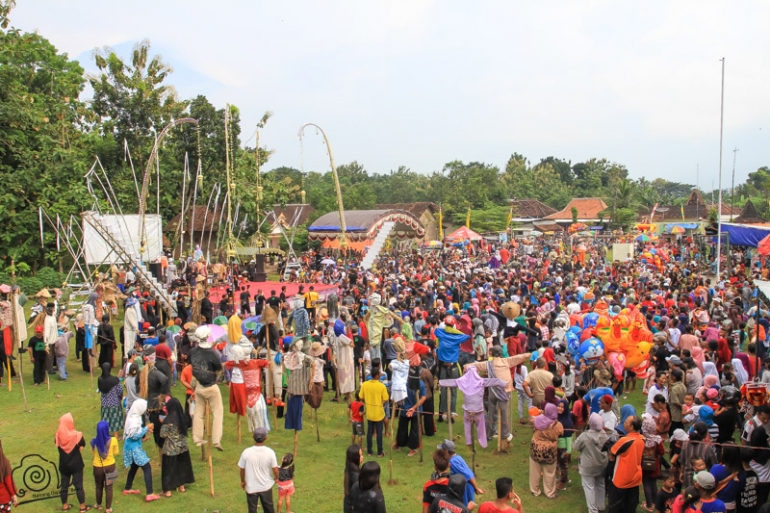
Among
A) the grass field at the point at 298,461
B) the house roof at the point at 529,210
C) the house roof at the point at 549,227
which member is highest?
the house roof at the point at 529,210

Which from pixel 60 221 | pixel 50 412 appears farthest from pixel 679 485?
pixel 60 221

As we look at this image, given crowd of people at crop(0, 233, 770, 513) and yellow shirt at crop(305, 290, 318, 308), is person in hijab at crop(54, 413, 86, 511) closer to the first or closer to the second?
crowd of people at crop(0, 233, 770, 513)

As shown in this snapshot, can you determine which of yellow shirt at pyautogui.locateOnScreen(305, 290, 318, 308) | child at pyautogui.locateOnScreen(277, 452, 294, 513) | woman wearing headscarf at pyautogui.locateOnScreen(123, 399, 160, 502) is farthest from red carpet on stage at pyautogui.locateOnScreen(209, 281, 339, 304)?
child at pyautogui.locateOnScreen(277, 452, 294, 513)

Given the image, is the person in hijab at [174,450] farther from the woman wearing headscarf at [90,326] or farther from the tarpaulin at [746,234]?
the tarpaulin at [746,234]

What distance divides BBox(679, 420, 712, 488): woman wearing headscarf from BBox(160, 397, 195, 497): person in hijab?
5.86 metres

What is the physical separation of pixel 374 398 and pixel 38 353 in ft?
25.5

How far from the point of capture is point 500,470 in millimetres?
8328

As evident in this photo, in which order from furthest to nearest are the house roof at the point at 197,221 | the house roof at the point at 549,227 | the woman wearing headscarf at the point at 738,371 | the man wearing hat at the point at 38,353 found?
the house roof at the point at 549,227 < the house roof at the point at 197,221 < the man wearing hat at the point at 38,353 < the woman wearing headscarf at the point at 738,371

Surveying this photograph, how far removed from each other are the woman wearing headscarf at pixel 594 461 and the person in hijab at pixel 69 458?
576 centimetres

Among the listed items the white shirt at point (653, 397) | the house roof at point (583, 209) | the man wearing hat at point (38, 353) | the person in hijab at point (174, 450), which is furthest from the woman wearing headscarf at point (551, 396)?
the house roof at point (583, 209)

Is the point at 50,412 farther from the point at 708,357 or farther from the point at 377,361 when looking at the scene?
the point at 708,357

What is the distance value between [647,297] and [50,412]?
1295 cm

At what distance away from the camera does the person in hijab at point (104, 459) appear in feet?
23.0

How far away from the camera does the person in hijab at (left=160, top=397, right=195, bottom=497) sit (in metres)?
7.62
